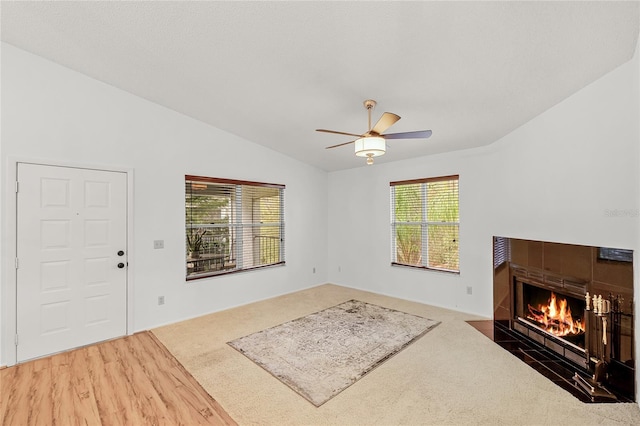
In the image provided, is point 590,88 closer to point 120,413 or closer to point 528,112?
point 528,112

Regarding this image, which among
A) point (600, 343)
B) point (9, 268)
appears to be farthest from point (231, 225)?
point (600, 343)

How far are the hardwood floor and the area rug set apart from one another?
69cm

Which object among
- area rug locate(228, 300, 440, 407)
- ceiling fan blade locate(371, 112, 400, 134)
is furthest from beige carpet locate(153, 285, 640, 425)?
ceiling fan blade locate(371, 112, 400, 134)

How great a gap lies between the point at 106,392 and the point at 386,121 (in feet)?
11.2

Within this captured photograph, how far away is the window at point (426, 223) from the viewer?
15.9ft

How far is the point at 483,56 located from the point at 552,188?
5.46ft

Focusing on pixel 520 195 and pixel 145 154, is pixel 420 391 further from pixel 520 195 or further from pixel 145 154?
pixel 145 154

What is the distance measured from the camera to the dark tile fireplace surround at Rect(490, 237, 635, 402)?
2375 mm

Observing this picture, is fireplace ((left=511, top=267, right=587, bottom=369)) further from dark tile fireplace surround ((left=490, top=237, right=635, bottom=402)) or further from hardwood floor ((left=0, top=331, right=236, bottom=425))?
hardwood floor ((left=0, top=331, right=236, bottom=425))

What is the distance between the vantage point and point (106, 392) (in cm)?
254

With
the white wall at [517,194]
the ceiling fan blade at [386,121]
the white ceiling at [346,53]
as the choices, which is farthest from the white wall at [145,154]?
the ceiling fan blade at [386,121]

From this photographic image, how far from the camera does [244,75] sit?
310 centimetres

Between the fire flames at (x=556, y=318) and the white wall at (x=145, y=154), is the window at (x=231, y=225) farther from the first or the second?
the fire flames at (x=556, y=318)

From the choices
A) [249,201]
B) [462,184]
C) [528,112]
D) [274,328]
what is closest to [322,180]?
[249,201]
